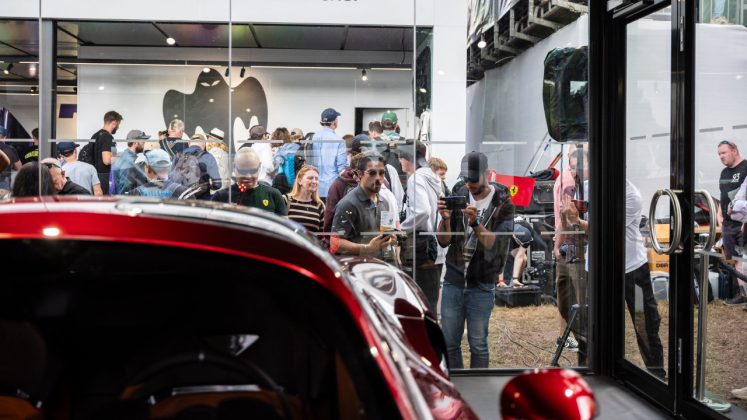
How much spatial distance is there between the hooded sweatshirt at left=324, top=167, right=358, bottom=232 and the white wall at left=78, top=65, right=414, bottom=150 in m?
0.37

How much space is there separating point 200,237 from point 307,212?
15.3 ft

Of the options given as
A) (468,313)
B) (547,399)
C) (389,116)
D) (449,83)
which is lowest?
(468,313)

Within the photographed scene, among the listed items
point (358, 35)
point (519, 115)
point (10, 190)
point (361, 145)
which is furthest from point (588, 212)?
point (10, 190)

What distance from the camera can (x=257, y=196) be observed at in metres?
6.10

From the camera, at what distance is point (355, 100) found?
20.2ft

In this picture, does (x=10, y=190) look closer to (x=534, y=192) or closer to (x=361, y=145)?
(x=361, y=145)

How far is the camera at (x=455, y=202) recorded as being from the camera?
6.16 m

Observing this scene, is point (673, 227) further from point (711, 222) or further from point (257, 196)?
point (257, 196)

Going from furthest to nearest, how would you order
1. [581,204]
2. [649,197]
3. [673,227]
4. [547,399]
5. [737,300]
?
→ 1. [581,204]
2. [649,197]
3. [673,227]
4. [737,300]
5. [547,399]

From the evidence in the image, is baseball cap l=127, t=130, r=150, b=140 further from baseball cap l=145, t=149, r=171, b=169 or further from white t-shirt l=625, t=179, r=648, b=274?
white t-shirt l=625, t=179, r=648, b=274

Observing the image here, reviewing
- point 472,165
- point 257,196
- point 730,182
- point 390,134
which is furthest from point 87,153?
point 730,182

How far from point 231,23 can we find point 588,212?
3.36m

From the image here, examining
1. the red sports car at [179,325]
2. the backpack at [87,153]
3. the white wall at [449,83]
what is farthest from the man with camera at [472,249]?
the red sports car at [179,325]

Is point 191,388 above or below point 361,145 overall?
below
